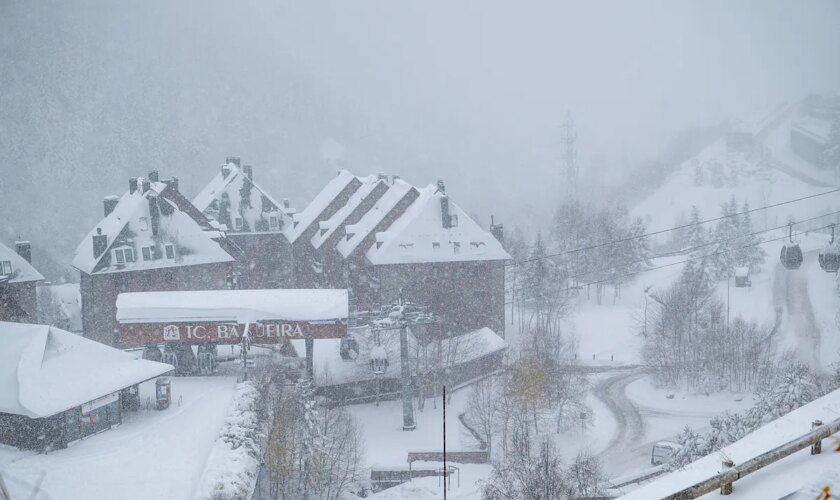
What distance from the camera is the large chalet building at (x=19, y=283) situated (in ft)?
136

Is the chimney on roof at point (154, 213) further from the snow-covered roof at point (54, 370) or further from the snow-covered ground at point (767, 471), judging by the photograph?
the snow-covered ground at point (767, 471)

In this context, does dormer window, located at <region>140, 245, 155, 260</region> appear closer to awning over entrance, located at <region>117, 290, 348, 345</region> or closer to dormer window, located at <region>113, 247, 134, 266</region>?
dormer window, located at <region>113, 247, 134, 266</region>

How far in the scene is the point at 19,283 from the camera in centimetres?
4475

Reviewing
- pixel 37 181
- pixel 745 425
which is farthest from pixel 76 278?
pixel 745 425

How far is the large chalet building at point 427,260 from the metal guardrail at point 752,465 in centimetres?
3443

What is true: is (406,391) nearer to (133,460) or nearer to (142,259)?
(133,460)

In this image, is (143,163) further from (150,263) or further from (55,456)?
(55,456)

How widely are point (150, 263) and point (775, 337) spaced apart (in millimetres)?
47554

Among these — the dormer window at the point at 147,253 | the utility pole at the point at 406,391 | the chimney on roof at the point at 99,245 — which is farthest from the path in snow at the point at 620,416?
the chimney on roof at the point at 99,245

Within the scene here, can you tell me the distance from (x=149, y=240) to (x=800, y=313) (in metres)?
53.5

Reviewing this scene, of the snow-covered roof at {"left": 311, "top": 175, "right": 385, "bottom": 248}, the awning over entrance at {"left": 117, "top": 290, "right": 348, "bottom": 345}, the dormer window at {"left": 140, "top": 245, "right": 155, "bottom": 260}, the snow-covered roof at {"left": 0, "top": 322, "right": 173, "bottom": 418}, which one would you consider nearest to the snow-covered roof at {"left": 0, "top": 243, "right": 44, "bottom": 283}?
the dormer window at {"left": 140, "top": 245, "right": 155, "bottom": 260}

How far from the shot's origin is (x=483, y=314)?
1857 inches

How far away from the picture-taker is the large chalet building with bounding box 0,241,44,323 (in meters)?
41.4

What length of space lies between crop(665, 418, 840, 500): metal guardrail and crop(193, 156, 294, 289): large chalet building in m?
50.0
